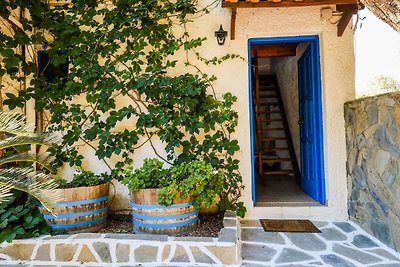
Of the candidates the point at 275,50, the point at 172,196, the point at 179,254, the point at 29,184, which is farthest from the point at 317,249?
the point at 275,50

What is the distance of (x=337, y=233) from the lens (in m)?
3.05

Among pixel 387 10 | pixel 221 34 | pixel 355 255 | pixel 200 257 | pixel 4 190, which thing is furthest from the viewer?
pixel 221 34

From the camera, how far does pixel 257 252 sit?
2623mm

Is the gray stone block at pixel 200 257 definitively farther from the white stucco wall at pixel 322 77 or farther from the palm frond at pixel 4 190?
the palm frond at pixel 4 190

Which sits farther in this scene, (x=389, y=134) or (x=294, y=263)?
(x=389, y=134)

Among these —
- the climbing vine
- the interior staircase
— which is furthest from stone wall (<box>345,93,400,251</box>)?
the interior staircase

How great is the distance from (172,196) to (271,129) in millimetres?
3547

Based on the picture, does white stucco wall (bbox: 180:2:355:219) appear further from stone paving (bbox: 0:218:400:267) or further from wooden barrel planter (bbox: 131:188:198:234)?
wooden barrel planter (bbox: 131:188:198:234)

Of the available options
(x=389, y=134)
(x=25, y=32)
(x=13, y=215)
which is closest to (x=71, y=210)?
(x=13, y=215)

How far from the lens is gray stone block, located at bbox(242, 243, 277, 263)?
2.51 m

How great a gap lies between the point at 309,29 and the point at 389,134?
1685mm

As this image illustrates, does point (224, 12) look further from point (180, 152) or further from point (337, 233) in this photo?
point (337, 233)

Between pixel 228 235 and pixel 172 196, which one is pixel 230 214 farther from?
pixel 172 196

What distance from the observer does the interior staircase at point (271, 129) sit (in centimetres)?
530
